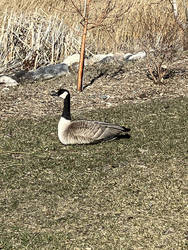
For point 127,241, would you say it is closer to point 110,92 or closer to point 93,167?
point 93,167

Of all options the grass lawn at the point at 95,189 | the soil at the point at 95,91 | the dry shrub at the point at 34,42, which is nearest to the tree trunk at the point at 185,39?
the soil at the point at 95,91

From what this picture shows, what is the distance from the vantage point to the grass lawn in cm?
513

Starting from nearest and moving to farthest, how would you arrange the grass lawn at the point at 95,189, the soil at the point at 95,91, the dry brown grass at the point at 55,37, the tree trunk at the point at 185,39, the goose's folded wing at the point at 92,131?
1. the grass lawn at the point at 95,189
2. the goose's folded wing at the point at 92,131
3. the soil at the point at 95,91
4. the dry brown grass at the point at 55,37
5. the tree trunk at the point at 185,39

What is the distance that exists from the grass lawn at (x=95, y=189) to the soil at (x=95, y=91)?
1.20 metres

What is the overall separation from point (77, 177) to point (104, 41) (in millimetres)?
9849

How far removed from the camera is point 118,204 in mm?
5777

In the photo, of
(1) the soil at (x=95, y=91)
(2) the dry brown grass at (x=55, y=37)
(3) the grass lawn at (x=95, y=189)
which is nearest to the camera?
(3) the grass lawn at (x=95, y=189)

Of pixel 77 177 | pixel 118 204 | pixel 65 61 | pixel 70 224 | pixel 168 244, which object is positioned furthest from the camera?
pixel 65 61

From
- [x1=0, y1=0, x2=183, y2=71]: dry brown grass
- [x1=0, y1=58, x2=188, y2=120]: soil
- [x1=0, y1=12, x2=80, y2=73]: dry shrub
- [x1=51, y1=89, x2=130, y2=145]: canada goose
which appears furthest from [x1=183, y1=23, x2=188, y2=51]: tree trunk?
[x1=51, y1=89, x2=130, y2=145]: canada goose

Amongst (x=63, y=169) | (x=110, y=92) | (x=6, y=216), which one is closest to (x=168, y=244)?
(x=6, y=216)

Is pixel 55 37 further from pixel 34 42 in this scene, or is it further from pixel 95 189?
pixel 95 189

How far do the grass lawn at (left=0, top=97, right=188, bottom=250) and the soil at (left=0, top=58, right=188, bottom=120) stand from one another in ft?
3.94

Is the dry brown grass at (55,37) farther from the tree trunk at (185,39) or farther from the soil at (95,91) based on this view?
the soil at (95,91)

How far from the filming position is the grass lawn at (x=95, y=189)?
5133 mm
